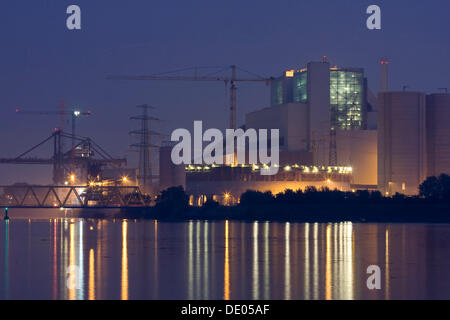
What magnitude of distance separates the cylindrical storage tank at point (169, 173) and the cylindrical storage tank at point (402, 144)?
3646 cm

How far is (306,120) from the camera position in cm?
16638

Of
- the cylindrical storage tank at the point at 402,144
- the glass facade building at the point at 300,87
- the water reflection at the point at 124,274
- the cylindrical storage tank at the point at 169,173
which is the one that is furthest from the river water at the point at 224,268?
the glass facade building at the point at 300,87

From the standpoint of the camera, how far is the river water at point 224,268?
49.6m

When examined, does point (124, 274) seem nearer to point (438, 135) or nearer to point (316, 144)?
point (438, 135)

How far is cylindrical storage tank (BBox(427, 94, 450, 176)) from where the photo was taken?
509ft

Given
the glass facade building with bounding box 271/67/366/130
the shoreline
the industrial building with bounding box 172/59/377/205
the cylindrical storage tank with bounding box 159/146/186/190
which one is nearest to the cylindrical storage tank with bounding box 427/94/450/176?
the shoreline

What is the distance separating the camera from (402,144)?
153125 millimetres

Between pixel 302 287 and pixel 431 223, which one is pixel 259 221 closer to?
pixel 431 223

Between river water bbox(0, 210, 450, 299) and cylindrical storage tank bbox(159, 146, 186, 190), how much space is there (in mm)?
68820

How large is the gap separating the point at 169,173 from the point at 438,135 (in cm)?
4918

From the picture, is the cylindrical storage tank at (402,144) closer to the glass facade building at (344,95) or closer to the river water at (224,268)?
the glass facade building at (344,95)

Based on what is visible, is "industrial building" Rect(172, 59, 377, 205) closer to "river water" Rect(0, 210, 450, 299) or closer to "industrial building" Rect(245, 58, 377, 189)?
"industrial building" Rect(245, 58, 377, 189)

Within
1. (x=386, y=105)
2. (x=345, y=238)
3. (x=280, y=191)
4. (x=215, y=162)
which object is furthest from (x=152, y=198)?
(x=345, y=238)

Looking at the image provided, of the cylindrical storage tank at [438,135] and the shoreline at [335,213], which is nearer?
the shoreline at [335,213]
